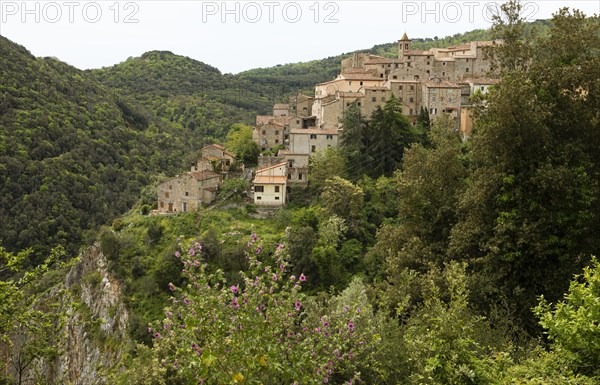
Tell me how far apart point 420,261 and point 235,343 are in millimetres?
15424

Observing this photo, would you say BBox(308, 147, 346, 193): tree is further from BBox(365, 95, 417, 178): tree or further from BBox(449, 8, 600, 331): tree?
BBox(449, 8, 600, 331): tree

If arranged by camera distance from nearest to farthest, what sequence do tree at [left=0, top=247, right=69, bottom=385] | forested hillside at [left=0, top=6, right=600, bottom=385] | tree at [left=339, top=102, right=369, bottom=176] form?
forested hillside at [left=0, top=6, right=600, bottom=385]
tree at [left=0, top=247, right=69, bottom=385]
tree at [left=339, top=102, right=369, bottom=176]

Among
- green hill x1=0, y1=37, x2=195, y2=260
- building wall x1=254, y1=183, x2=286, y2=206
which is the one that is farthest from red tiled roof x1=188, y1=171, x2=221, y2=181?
green hill x1=0, y1=37, x2=195, y2=260

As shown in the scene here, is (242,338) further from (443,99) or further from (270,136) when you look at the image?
(270,136)

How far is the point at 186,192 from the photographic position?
45.3m

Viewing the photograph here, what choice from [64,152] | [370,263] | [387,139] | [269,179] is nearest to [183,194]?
[269,179]

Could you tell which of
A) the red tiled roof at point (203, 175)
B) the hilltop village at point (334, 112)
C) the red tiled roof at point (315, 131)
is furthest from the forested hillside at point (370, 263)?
the red tiled roof at point (203, 175)

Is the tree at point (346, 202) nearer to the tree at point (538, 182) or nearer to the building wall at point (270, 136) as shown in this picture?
the building wall at point (270, 136)

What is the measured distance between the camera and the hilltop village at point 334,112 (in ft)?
148

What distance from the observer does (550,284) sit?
2006cm

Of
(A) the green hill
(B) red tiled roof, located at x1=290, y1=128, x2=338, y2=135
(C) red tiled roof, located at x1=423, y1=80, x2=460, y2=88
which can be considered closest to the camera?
(B) red tiled roof, located at x1=290, y1=128, x2=338, y2=135

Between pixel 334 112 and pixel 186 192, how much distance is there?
48.2 ft

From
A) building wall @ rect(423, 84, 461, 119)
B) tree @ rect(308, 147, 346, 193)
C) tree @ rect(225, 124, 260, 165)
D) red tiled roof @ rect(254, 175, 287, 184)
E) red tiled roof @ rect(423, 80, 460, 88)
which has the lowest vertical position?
red tiled roof @ rect(254, 175, 287, 184)

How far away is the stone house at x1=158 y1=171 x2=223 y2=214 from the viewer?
45031 mm
